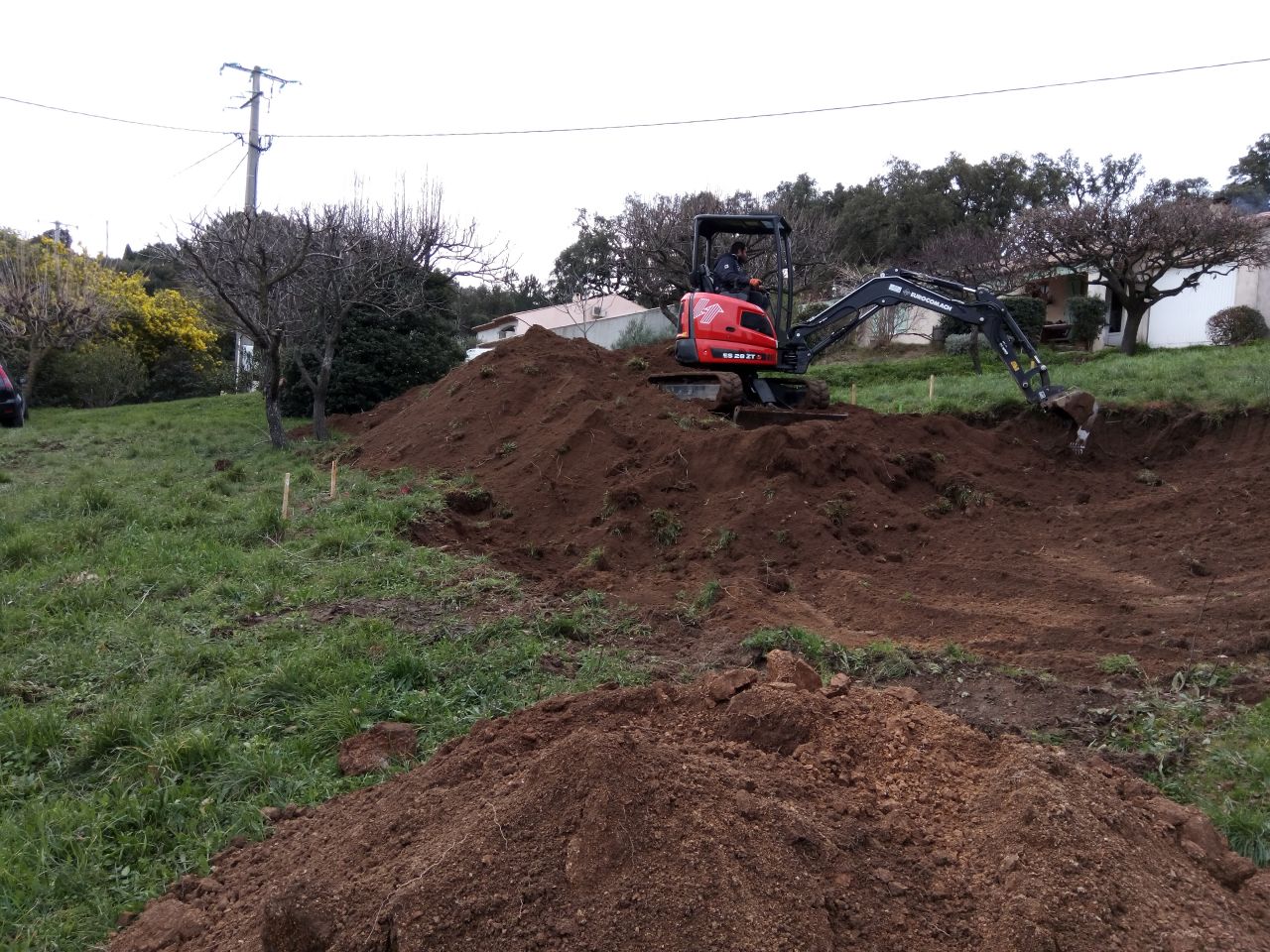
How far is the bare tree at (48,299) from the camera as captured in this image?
2406 cm

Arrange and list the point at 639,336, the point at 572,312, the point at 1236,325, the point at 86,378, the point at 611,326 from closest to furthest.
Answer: the point at 1236,325 → the point at 86,378 → the point at 639,336 → the point at 611,326 → the point at 572,312

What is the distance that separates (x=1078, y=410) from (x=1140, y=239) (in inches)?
429

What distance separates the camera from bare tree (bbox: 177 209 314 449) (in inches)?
590

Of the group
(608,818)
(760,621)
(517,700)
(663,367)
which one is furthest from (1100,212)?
(608,818)

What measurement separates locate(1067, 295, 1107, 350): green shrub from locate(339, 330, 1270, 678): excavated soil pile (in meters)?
15.0

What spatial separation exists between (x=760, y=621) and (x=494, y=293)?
50.8 m

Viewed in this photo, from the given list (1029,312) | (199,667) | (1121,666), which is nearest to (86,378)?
(199,667)

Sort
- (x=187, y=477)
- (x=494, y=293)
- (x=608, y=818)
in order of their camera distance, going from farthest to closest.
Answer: (x=494, y=293), (x=187, y=477), (x=608, y=818)

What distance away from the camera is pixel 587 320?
38469mm

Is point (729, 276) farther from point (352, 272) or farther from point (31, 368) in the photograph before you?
point (31, 368)

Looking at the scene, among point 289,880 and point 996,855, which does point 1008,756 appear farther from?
point 289,880

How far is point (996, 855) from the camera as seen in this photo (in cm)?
293

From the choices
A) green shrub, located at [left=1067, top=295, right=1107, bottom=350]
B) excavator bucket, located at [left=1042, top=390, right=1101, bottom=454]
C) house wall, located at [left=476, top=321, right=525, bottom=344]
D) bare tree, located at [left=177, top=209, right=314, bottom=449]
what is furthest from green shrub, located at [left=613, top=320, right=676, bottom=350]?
excavator bucket, located at [left=1042, top=390, right=1101, bottom=454]

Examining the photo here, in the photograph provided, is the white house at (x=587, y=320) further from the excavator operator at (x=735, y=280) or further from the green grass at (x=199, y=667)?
the green grass at (x=199, y=667)
